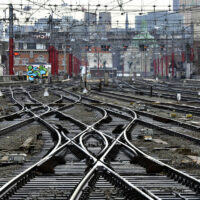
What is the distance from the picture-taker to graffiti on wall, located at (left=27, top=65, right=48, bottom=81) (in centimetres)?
6625

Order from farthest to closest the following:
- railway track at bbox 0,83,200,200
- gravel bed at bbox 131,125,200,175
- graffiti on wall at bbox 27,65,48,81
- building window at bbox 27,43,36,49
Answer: building window at bbox 27,43,36,49 < graffiti on wall at bbox 27,65,48,81 < gravel bed at bbox 131,125,200,175 < railway track at bbox 0,83,200,200

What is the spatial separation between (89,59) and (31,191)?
530 ft

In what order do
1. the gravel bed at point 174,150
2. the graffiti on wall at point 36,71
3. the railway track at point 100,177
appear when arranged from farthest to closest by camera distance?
the graffiti on wall at point 36,71 → the gravel bed at point 174,150 → the railway track at point 100,177

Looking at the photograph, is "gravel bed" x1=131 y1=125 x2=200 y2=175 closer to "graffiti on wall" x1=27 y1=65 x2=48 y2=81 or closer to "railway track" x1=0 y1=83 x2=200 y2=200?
"railway track" x1=0 y1=83 x2=200 y2=200

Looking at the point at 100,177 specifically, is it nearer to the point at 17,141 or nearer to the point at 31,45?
the point at 17,141

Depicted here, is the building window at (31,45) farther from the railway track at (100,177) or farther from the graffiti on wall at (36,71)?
the railway track at (100,177)

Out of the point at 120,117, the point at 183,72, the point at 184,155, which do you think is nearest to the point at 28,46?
the point at 183,72

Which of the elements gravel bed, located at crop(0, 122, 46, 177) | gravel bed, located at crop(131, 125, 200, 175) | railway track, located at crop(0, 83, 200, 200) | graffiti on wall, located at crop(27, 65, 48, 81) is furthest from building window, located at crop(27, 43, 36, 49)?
railway track, located at crop(0, 83, 200, 200)

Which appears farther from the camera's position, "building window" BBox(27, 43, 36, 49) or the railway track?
"building window" BBox(27, 43, 36, 49)

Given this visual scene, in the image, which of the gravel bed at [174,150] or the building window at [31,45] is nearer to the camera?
the gravel bed at [174,150]

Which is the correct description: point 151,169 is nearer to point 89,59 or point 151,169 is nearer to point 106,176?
point 106,176

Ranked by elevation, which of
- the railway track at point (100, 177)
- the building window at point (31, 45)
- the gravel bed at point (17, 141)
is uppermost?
the building window at point (31, 45)

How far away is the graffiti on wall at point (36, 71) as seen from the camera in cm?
6625

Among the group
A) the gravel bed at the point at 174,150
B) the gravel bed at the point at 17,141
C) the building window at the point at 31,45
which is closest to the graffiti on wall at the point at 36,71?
the building window at the point at 31,45
